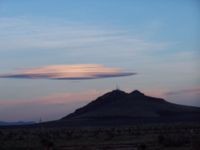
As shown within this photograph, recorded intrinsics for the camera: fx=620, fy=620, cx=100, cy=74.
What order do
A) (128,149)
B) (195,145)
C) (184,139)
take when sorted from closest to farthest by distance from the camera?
(195,145) < (128,149) < (184,139)

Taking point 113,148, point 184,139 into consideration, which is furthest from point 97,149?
point 184,139

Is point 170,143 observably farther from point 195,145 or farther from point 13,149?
point 13,149

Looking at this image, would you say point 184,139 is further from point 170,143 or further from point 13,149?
point 13,149

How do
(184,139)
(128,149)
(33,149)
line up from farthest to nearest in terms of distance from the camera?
(184,139) → (33,149) → (128,149)

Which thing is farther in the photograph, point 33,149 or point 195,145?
point 33,149

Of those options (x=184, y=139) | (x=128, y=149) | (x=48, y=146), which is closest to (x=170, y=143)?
(x=184, y=139)

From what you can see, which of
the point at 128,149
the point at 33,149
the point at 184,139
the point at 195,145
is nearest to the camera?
the point at 195,145

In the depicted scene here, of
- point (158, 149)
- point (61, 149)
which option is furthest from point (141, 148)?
point (61, 149)

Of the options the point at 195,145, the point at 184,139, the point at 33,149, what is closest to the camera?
the point at 195,145

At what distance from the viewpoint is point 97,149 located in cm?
5772

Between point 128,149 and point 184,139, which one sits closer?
point 128,149

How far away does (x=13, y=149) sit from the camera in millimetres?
61469

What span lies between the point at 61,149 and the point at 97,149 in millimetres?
4319

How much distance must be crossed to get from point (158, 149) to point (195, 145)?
4371 millimetres
